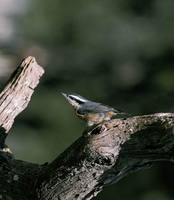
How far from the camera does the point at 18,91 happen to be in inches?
145

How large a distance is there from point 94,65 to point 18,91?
5007mm

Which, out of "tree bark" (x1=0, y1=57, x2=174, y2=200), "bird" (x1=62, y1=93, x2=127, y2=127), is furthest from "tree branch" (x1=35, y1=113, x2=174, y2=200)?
"bird" (x1=62, y1=93, x2=127, y2=127)

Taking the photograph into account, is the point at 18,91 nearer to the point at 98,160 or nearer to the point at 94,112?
the point at 94,112

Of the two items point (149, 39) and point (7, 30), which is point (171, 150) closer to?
point (149, 39)

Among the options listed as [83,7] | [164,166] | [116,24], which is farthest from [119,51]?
[164,166]

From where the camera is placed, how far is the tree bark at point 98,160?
2740mm

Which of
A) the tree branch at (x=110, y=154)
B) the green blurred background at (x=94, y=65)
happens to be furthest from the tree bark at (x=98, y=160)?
the green blurred background at (x=94, y=65)

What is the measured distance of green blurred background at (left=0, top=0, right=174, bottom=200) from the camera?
25.1ft

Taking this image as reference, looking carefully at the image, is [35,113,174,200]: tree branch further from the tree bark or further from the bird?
the bird

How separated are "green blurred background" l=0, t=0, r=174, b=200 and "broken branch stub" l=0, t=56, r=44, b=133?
3601mm

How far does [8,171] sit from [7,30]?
7244 mm

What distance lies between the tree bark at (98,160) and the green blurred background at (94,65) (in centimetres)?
420

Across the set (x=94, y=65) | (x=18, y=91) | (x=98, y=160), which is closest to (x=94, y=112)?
(x=18, y=91)

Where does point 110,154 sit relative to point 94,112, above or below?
below
